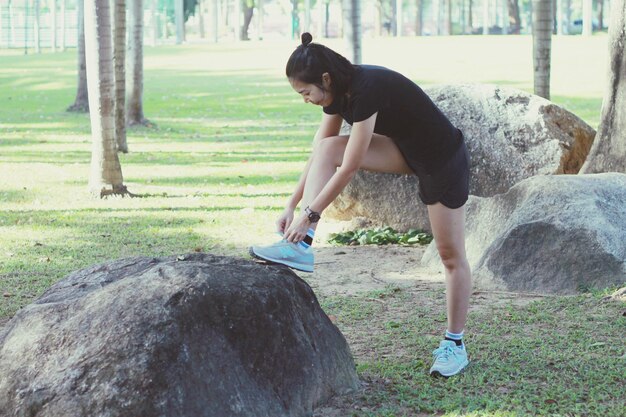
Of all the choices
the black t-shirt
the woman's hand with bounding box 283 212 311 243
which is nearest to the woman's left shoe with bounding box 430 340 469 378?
the black t-shirt

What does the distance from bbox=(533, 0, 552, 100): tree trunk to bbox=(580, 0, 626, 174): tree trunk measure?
106 inches

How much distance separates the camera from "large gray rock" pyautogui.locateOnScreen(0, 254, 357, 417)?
430 cm

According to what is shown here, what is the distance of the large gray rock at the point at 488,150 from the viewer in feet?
31.6

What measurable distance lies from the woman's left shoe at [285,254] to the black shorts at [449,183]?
2.57ft

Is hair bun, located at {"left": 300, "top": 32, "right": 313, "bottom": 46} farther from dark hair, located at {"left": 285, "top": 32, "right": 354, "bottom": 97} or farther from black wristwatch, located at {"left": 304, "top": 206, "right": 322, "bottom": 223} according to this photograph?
black wristwatch, located at {"left": 304, "top": 206, "right": 322, "bottom": 223}

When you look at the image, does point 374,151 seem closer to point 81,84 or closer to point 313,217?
point 313,217

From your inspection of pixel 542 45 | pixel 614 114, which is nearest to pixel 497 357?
pixel 614 114

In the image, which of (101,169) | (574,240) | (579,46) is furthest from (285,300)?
(579,46)

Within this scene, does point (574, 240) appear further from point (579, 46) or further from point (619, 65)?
point (579, 46)

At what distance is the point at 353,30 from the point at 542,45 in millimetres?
2335

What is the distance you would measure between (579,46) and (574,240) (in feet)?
124

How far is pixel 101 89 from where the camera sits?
1145cm

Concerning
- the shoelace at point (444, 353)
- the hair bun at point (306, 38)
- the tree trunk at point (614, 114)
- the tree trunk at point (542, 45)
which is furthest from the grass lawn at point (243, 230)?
the tree trunk at point (542, 45)

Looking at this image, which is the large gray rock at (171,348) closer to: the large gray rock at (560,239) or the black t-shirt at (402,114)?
the black t-shirt at (402,114)
